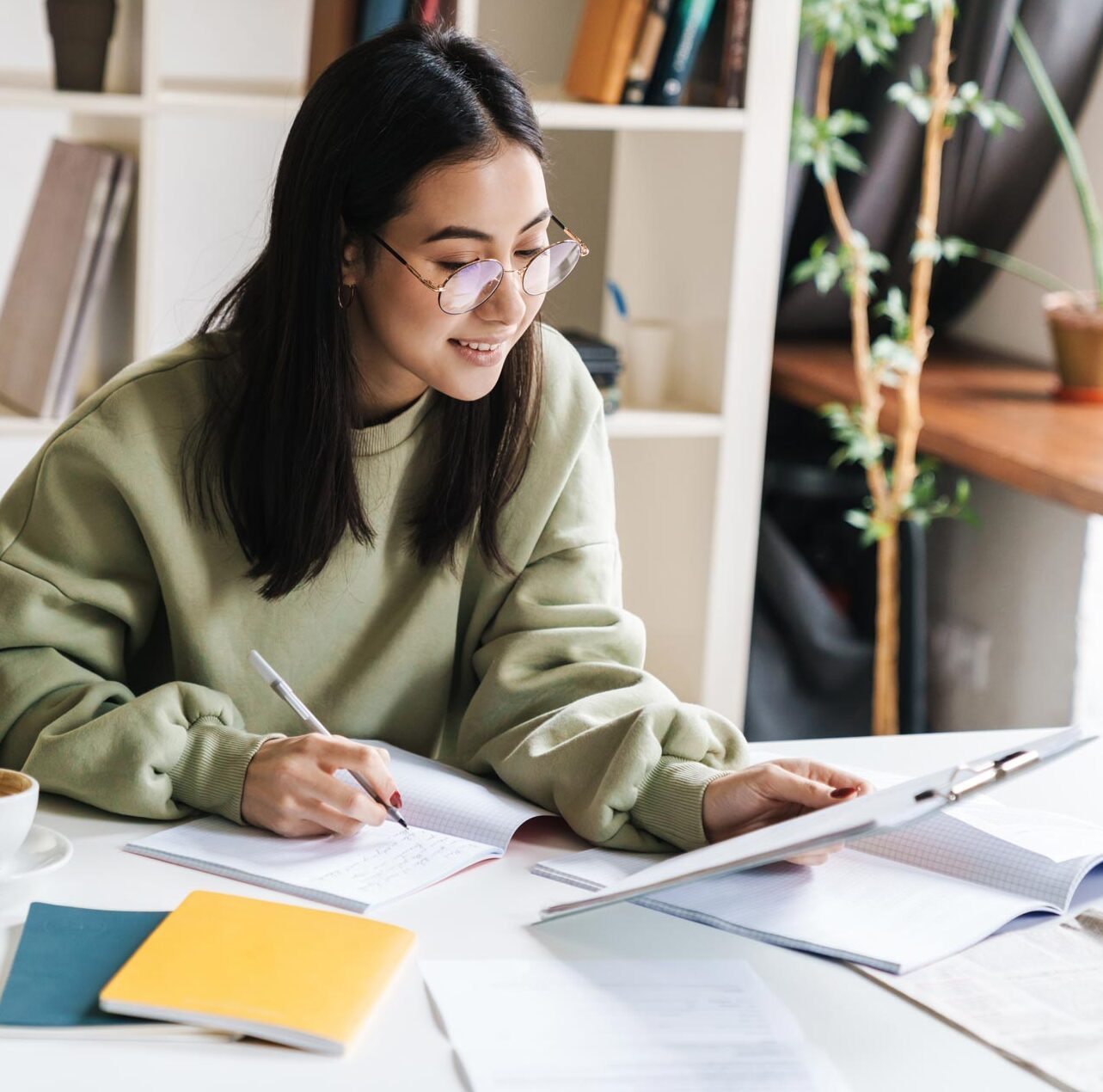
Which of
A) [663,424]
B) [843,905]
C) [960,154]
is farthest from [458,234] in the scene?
[960,154]

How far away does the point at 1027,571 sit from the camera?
121 inches

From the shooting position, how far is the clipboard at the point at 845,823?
0.85 meters

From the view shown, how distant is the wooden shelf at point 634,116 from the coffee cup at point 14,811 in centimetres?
145

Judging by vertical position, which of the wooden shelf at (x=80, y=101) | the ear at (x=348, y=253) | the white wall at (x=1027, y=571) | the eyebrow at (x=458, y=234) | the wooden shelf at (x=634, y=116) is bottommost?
the white wall at (x=1027, y=571)

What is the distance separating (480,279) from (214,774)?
45 cm

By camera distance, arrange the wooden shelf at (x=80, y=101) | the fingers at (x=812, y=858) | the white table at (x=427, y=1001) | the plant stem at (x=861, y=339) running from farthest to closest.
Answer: the plant stem at (x=861, y=339) < the wooden shelf at (x=80, y=101) < the fingers at (x=812, y=858) < the white table at (x=427, y=1001)

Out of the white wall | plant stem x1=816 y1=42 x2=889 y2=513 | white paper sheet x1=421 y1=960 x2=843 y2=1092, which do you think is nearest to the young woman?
white paper sheet x1=421 y1=960 x2=843 y2=1092

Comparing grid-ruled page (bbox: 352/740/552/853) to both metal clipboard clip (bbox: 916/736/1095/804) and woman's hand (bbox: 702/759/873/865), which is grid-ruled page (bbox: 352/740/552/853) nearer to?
woman's hand (bbox: 702/759/873/865)

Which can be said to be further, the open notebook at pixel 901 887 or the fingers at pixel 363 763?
the fingers at pixel 363 763

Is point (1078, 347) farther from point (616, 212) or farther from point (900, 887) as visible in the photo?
point (900, 887)

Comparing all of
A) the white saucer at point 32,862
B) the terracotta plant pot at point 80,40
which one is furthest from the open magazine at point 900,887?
the terracotta plant pot at point 80,40

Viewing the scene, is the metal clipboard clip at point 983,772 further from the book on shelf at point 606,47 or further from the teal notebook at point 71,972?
the book on shelf at point 606,47

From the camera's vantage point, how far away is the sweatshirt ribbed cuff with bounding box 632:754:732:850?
3.64 ft

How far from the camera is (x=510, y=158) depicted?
4.17 ft
